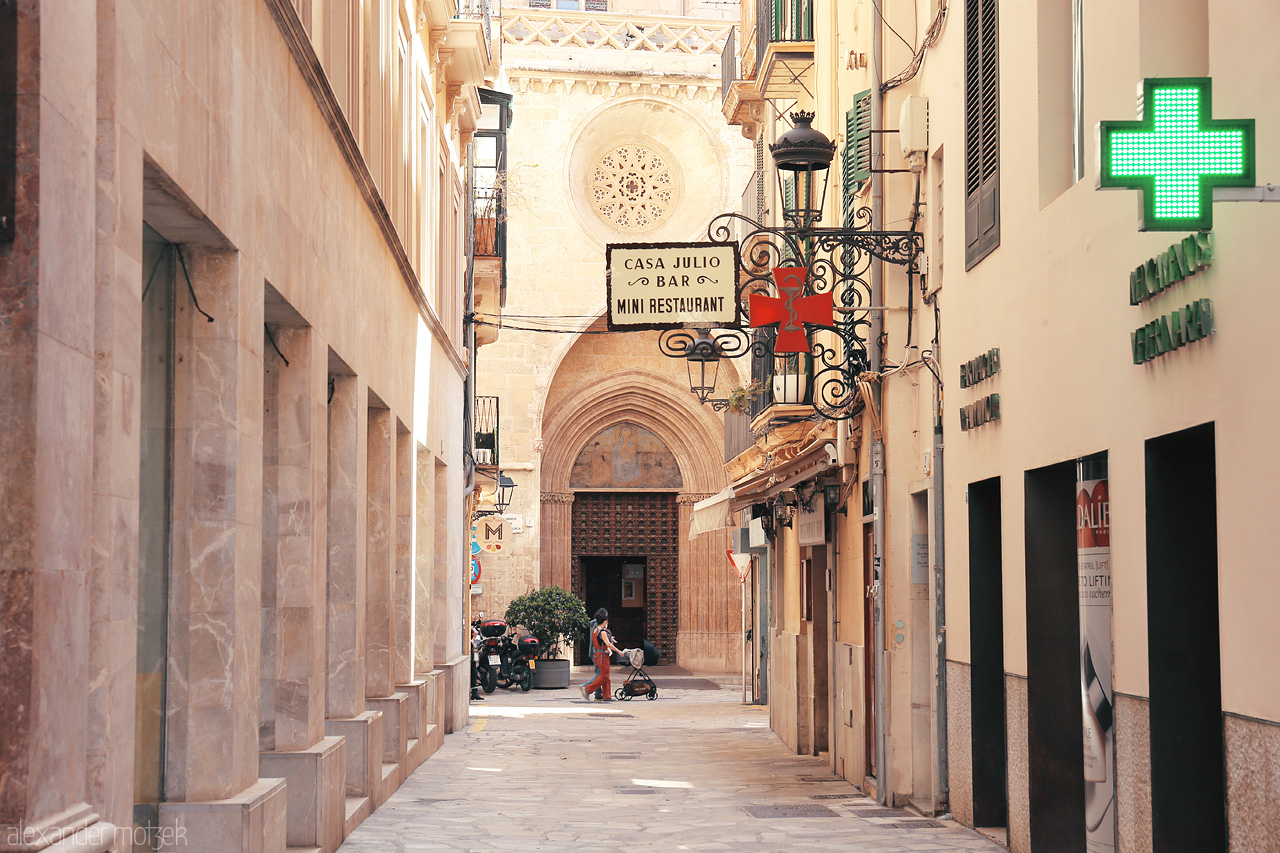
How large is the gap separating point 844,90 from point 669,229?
2256 centimetres

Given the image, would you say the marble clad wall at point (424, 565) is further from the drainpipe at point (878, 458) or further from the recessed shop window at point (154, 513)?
the recessed shop window at point (154, 513)

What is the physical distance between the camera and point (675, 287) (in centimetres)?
1165

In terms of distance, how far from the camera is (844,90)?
1525cm

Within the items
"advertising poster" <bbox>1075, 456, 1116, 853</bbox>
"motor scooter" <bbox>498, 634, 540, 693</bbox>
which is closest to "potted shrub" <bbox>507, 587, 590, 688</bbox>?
"motor scooter" <bbox>498, 634, 540, 693</bbox>

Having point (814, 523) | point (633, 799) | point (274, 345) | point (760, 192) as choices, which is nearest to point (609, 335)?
point (760, 192)

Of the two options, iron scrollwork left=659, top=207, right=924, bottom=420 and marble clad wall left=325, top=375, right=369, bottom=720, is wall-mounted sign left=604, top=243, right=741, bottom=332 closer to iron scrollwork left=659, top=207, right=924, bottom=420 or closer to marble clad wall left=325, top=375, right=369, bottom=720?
iron scrollwork left=659, top=207, right=924, bottom=420

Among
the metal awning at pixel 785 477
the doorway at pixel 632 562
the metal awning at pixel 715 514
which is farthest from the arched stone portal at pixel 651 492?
the metal awning at pixel 785 477

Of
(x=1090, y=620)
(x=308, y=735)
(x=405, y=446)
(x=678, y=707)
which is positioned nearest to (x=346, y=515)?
(x=308, y=735)

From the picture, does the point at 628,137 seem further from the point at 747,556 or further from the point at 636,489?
the point at 747,556

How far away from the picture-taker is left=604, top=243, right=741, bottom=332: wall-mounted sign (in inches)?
457

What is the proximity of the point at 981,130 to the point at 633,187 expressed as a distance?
2786cm

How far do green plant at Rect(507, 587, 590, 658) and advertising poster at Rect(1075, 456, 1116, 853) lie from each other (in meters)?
23.0

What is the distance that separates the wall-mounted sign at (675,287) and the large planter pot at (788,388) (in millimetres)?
4504

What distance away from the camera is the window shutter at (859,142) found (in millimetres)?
13293
